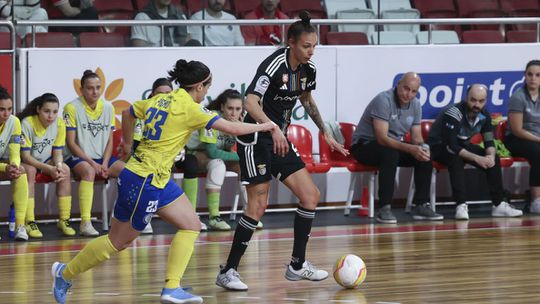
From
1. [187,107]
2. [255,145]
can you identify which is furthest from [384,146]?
[187,107]

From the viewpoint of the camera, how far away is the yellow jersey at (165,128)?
279 inches

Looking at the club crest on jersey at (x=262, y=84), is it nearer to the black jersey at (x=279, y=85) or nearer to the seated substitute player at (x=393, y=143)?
the black jersey at (x=279, y=85)

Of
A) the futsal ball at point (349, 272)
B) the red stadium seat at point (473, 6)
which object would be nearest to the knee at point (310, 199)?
the futsal ball at point (349, 272)

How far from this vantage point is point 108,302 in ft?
24.3

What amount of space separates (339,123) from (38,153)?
364 centimetres

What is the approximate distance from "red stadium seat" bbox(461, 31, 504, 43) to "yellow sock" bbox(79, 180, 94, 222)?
18.7 feet

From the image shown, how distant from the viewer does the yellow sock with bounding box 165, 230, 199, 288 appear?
7125 millimetres

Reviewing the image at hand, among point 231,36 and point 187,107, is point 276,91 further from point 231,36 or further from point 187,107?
point 231,36

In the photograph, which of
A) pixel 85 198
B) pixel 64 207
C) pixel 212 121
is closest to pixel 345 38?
pixel 85 198

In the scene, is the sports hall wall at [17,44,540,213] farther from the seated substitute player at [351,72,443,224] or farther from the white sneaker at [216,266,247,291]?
the white sneaker at [216,266,247,291]

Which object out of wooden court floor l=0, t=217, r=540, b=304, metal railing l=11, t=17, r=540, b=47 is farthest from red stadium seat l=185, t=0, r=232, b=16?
wooden court floor l=0, t=217, r=540, b=304

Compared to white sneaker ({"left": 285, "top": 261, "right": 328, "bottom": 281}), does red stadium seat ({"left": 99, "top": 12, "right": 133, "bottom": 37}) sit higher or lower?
higher

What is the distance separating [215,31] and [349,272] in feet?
18.9

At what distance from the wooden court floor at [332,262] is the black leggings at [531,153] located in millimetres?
1048
